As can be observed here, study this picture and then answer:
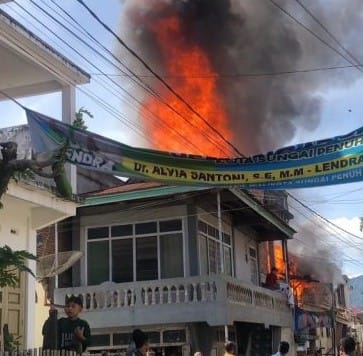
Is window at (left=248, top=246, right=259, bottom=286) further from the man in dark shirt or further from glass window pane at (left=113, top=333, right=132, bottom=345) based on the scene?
the man in dark shirt

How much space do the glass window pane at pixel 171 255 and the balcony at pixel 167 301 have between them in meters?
1.78

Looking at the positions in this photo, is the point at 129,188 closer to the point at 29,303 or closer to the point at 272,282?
the point at 272,282

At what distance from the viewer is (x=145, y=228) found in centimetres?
1941

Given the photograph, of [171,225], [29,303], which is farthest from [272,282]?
[29,303]

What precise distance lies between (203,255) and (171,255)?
3.10 ft

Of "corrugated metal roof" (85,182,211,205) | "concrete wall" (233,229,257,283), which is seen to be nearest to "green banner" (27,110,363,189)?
"corrugated metal roof" (85,182,211,205)

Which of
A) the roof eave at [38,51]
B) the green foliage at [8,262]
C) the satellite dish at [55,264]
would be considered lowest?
the green foliage at [8,262]

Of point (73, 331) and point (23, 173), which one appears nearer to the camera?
point (23, 173)

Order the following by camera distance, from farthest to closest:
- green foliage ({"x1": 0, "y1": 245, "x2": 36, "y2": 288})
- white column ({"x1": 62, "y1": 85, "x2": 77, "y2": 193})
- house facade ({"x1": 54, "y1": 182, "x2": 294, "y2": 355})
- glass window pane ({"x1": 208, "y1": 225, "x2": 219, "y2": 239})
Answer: glass window pane ({"x1": 208, "y1": 225, "x2": 219, "y2": 239}) < house facade ({"x1": 54, "y1": 182, "x2": 294, "y2": 355}) < white column ({"x1": 62, "y1": 85, "x2": 77, "y2": 193}) < green foliage ({"x1": 0, "y1": 245, "x2": 36, "y2": 288})

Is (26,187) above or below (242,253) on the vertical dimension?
below

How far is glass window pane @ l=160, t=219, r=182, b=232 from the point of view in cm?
1904

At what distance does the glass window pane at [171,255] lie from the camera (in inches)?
747

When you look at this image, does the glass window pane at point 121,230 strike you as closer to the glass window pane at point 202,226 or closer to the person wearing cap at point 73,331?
the glass window pane at point 202,226

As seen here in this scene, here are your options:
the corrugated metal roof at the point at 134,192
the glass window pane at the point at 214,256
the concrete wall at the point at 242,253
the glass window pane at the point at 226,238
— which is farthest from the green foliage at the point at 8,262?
the concrete wall at the point at 242,253
